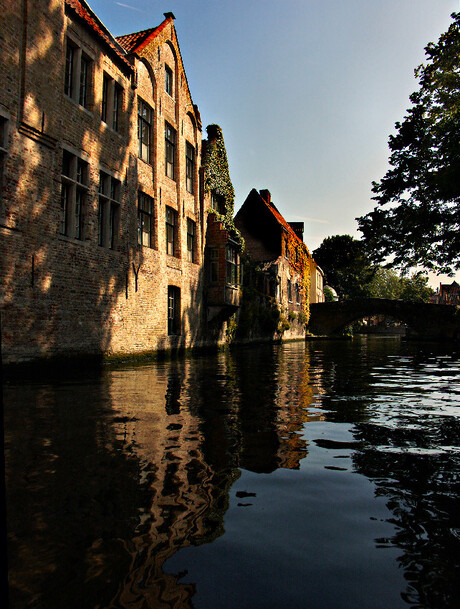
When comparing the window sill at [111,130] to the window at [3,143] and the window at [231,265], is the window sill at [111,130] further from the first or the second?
the window at [231,265]

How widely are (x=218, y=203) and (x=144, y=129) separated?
22.7 ft

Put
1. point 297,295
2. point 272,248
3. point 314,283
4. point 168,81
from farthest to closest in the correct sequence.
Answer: point 314,283, point 297,295, point 272,248, point 168,81

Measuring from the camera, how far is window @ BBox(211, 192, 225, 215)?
2152 centimetres

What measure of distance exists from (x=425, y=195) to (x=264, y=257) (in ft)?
51.1

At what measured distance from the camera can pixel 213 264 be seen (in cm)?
2052

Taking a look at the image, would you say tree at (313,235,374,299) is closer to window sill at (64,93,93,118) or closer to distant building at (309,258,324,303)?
distant building at (309,258,324,303)

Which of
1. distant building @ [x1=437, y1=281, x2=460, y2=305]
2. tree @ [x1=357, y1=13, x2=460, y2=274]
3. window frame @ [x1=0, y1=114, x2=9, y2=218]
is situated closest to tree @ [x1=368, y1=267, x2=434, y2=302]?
distant building @ [x1=437, y1=281, x2=460, y2=305]

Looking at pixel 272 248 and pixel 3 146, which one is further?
pixel 272 248

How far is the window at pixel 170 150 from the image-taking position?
57.1 ft

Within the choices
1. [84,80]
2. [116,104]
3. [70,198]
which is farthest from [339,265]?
[70,198]

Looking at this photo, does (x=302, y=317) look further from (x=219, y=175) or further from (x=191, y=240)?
(x=191, y=240)

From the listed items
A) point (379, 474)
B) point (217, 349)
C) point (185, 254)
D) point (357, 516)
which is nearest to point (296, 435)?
point (379, 474)

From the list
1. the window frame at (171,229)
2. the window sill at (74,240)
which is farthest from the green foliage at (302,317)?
the window sill at (74,240)

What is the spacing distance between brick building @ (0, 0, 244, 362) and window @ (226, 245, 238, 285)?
2.34 m
